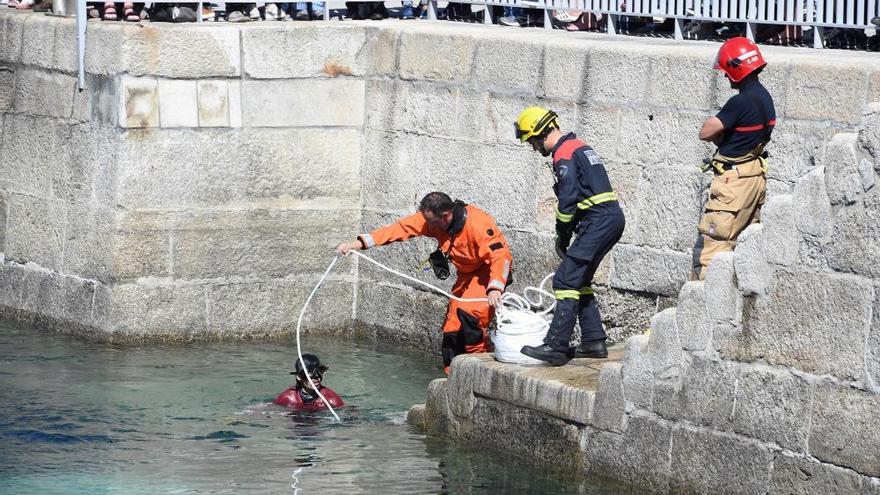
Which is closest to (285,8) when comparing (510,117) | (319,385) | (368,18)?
(368,18)

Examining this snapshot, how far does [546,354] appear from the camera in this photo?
9.58 meters

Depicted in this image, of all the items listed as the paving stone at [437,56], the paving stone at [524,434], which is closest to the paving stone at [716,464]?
the paving stone at [524,434]

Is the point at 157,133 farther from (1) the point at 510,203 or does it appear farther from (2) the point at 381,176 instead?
(1) the point at 510,203

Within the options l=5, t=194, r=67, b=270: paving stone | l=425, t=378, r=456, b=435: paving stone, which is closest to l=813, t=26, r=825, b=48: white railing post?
l=425, t=378, r=456, b=435: paving stone

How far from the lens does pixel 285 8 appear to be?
42.7 feet

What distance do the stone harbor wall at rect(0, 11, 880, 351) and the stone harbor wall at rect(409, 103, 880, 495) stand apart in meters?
2.19

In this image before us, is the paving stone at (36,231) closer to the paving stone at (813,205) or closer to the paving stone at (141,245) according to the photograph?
the paving stone at (141,245)

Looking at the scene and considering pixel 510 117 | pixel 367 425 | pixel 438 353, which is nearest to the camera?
pixel 367 425

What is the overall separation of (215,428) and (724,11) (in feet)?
14.1

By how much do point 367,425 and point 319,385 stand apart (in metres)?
0.50

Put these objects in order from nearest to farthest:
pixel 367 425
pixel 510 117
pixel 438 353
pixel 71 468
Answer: pixel 71 468 < pixel 367 425 < pixel 510 117 < pixel 438 353

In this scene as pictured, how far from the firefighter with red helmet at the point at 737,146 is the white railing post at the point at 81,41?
5.18 metres

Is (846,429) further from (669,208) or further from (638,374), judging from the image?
(669,208)

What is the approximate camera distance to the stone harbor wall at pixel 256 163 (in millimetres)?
11836
